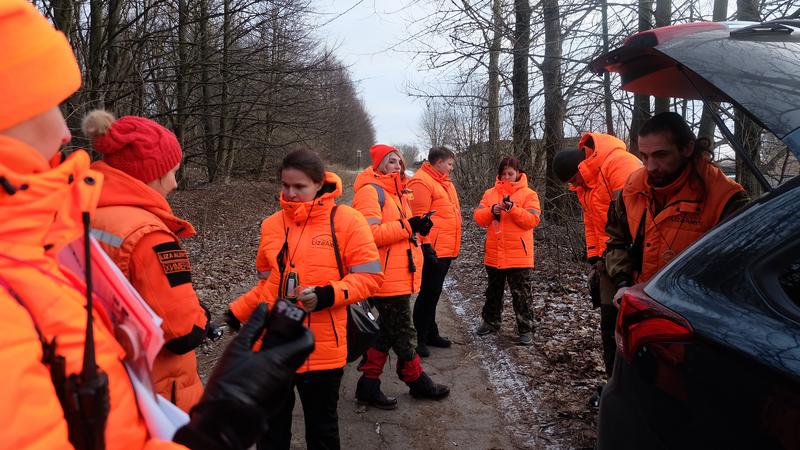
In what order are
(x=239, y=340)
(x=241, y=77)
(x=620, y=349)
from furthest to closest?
(x=241, y=77), (x=620, y=349), (x=239, y=340)

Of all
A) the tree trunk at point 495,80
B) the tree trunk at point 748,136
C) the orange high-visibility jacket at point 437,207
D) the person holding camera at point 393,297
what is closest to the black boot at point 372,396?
the person holding camera at point 393,297

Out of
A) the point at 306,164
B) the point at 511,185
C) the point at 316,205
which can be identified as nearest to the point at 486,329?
the point at 511,185

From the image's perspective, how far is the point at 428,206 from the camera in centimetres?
567

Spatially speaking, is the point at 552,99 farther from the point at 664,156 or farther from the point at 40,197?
the point at 40,197

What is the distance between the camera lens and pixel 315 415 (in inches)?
110

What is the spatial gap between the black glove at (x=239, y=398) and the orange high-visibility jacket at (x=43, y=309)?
64mm

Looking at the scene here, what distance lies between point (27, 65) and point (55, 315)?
47cm

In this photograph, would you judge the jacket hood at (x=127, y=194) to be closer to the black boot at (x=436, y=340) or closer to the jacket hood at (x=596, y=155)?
the jacket hood at (x=596, y=155)

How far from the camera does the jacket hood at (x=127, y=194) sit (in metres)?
2.09

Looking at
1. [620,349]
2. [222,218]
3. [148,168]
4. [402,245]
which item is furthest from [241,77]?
[620,349]

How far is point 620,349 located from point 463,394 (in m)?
2.66

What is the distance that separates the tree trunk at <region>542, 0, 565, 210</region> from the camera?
328 inches

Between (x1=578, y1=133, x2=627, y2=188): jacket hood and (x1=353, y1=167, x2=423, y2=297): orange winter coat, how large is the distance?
1555 millimetres

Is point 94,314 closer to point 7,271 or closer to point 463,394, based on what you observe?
point 7,271
